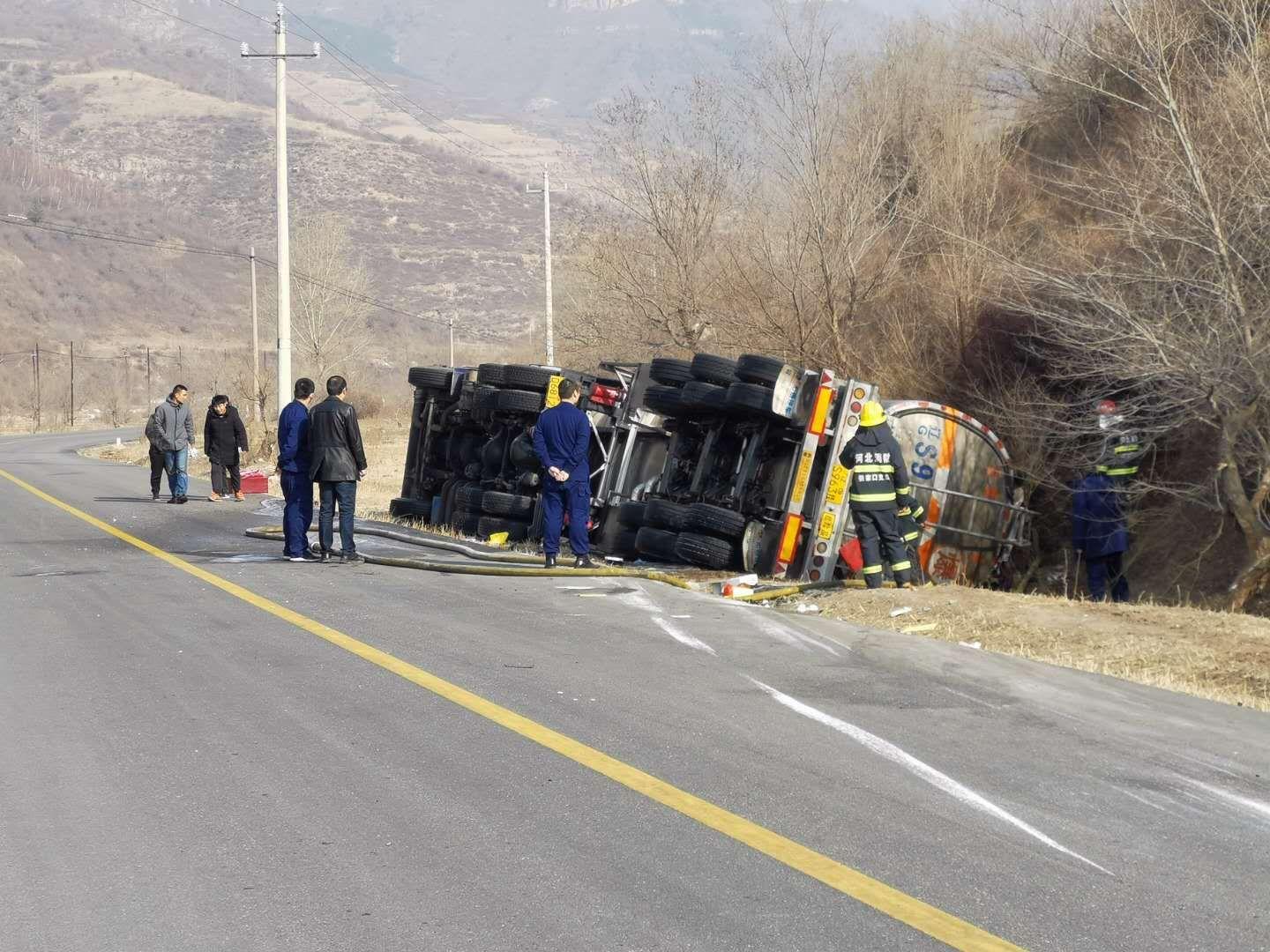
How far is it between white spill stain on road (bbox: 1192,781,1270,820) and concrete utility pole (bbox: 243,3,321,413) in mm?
22654

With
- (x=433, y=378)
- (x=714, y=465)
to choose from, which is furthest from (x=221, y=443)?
(x=714, y=465)

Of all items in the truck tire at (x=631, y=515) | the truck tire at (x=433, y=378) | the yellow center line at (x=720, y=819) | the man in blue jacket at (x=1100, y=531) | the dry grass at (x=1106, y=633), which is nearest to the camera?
the yellow center line at (x=720, y=819)

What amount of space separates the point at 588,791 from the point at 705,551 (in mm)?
8171

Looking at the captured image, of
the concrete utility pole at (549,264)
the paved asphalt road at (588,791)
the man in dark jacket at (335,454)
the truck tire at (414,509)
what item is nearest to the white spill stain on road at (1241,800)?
the paved asphalt road at (588,791)

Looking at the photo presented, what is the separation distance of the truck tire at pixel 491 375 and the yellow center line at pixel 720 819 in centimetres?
778

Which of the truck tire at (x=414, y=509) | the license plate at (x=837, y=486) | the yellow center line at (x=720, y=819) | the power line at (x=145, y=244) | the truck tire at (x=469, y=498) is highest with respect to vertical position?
the power line at (x=145, y=244)

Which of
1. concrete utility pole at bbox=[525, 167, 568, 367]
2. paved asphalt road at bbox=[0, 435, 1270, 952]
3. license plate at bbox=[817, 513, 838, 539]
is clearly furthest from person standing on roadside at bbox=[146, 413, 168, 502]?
concrete utility pole at bbox=[525, 167, 568, 367]

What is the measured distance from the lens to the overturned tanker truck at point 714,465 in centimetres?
1397

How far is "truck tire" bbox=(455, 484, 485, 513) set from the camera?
678 inches

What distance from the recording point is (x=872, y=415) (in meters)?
13.3

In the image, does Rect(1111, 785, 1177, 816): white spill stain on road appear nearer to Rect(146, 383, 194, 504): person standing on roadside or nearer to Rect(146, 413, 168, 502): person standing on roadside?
Rect(146, 383, 194, 504): person standing on roadside

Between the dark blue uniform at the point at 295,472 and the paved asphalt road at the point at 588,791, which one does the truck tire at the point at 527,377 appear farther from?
the paved asphalt road at the point at 588,791

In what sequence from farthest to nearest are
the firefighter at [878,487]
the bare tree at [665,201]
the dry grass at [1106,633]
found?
the bare tree at [665,201] < the firefighter at [878,487] < the dry grass at [1106,633]

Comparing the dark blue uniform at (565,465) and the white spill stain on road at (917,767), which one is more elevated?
the dark blue uniform at (565,465)
